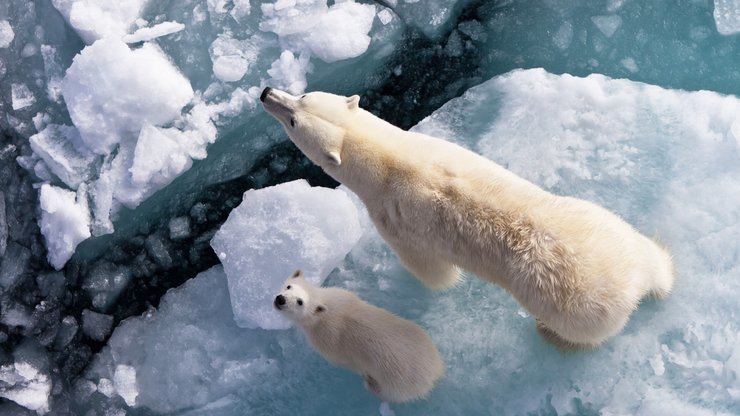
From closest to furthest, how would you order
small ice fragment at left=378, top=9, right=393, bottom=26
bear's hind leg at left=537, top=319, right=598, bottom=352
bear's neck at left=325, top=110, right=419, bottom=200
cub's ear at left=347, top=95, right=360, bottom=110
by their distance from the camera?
bear's neck at left=325, top=110, right=419, bottom=200 → cub's ear at left=347, top=95, right=360, bottom=110 → bear's hind leg at left=537, top=319, right=598, bottom=352 → small ice fragment at left=378, top=9, right=393, bottom=26

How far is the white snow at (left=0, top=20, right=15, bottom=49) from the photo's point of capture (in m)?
4.45

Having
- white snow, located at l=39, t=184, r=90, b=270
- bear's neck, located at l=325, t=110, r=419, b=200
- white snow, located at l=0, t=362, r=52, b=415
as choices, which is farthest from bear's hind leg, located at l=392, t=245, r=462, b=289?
white snow, located at l=0, t=362, r=52, b=415

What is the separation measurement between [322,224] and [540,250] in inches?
51.7

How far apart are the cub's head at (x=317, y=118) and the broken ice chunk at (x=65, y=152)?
115 centimetres

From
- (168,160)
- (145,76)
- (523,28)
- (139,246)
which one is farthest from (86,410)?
(523,28)

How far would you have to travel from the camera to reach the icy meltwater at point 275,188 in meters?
4.23

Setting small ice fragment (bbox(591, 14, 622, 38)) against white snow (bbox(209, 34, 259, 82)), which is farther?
small ice fragment (bbox(591, 14, 622, 38))

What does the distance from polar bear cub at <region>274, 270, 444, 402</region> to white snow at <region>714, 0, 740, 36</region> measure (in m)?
2.38

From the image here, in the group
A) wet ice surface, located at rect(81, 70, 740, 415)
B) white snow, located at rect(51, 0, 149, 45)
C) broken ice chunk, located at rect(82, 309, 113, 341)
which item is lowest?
broken ice chunk, located at rect(82, 309, 113, 341)

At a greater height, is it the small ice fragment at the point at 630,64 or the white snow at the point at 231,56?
the white snow at the point at 231,56

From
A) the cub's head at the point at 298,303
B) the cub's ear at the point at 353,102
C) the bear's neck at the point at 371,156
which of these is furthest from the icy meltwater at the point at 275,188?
the cub's ear at the point at 353,102

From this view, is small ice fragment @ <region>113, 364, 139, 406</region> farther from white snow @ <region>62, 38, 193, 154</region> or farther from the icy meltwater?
white snow @ <region>62, 38, 193, 154</region>

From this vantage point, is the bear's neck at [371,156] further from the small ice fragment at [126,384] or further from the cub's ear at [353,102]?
the small ice fragment at [126,384]

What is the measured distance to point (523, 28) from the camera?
4824 mm
